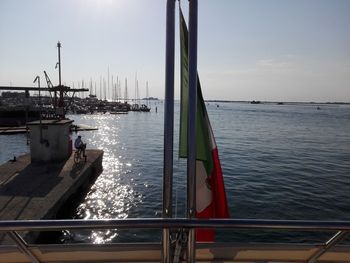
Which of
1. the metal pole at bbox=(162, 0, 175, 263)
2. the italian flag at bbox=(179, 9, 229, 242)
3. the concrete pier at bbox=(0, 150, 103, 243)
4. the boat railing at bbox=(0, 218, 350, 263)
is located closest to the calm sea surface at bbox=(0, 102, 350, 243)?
the concrete pier at bbox=(0, 150, 103, 243)

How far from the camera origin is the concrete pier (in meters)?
10.5

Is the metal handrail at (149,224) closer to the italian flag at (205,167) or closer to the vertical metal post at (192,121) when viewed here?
the vertical metal post at (192,121)

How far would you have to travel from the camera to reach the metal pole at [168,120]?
7.70 feet

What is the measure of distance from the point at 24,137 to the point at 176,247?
44.1 m

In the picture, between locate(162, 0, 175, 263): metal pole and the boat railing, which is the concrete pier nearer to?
the boat railing

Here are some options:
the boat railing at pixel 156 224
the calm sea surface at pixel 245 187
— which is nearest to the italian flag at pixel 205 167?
the boat railing at pixel 156 224

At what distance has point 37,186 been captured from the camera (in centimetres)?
1309

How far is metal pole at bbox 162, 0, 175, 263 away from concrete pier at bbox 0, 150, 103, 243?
716 cm

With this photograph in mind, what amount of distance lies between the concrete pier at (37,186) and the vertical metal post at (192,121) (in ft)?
23.8

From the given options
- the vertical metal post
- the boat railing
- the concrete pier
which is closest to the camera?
the boat railing

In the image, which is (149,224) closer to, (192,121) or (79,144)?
(192,121)

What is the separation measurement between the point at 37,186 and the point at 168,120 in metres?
12.1

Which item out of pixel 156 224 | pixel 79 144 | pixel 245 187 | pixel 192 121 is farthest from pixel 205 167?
pixel 245 187

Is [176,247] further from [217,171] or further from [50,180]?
[50,180]
